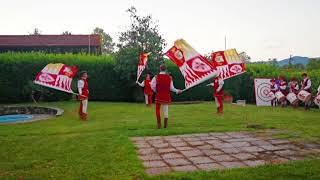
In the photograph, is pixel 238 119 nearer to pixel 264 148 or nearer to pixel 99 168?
pixel 264 148

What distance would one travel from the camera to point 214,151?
802 cm

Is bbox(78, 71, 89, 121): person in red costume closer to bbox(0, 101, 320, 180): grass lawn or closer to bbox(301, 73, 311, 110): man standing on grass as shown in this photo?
bbox(0, 101, 320, 180): grass lawn

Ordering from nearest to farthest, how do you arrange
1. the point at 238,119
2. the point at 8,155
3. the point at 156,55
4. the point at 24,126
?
the point at 8,155
the point at 24,126
the point at 238,119
the point at 156,55

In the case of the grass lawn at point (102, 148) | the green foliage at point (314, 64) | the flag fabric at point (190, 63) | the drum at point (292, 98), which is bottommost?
the grass lawn at point (102, 148)

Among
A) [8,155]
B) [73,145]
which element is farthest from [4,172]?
[73,145]

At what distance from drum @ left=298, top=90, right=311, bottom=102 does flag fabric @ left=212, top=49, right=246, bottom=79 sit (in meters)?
4.71

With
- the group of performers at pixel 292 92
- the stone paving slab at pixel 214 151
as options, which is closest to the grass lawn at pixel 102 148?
the stone paving slab at pixel 214 151

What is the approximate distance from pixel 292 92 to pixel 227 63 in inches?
237

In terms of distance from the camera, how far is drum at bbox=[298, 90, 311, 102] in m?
19.6

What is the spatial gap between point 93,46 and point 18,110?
21952 millimetres

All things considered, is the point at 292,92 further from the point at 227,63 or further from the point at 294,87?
the point at 227,63

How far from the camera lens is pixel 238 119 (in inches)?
535

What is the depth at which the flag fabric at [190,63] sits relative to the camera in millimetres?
11781

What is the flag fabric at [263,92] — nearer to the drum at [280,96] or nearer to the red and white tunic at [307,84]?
the drum at [280,96]
